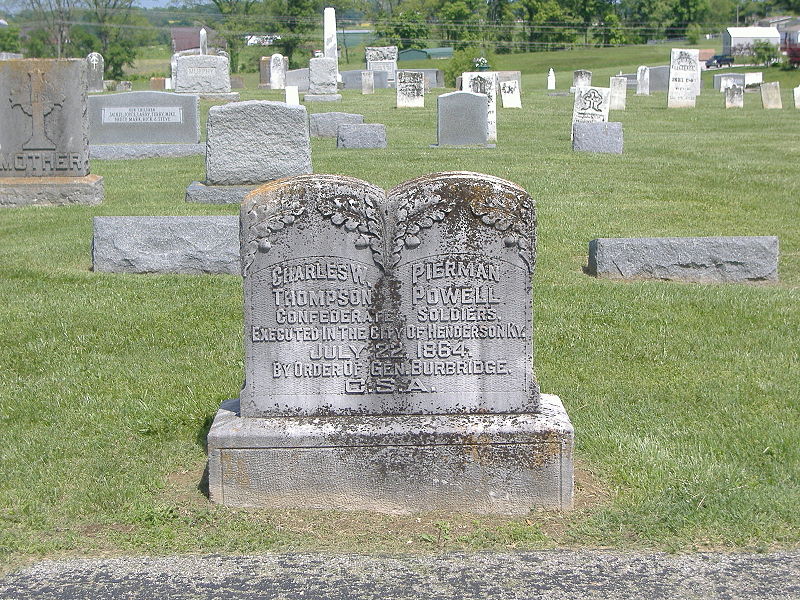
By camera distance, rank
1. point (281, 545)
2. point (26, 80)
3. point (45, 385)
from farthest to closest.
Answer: point (26, 80), point (45, 385), point (281, 545)

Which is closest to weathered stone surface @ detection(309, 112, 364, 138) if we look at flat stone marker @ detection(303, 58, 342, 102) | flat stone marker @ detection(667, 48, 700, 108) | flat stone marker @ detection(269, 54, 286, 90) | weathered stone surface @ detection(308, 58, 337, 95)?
flat stone marker @ detection(303, 58, 342, 102)

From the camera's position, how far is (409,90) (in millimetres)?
29969

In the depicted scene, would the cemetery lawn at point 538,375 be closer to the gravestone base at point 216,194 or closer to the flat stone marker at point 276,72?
the gravestone base at point 216,194

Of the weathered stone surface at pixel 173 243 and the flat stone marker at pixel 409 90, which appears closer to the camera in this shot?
the weathered stone surface at pixel 173 243

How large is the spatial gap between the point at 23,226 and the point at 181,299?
15.6ft

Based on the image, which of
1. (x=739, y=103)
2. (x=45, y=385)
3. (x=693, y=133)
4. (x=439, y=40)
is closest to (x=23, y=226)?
(x=45, y=385)

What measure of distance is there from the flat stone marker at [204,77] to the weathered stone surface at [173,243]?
22564 millimetres

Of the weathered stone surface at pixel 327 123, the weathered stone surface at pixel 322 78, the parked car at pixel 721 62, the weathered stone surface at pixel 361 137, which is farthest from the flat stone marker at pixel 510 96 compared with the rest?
the parked car at pixel 721 62

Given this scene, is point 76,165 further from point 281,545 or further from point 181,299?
point 281,545

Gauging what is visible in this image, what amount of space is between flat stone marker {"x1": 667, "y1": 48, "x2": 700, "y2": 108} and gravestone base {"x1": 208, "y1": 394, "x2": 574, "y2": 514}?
89.2 ft

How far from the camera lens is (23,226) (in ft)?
40.9

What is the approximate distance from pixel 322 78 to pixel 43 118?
20658 mm

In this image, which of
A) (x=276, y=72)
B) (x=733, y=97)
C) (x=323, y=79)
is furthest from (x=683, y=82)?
(x=276, y=72)

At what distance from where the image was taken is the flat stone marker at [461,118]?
64.5ft
